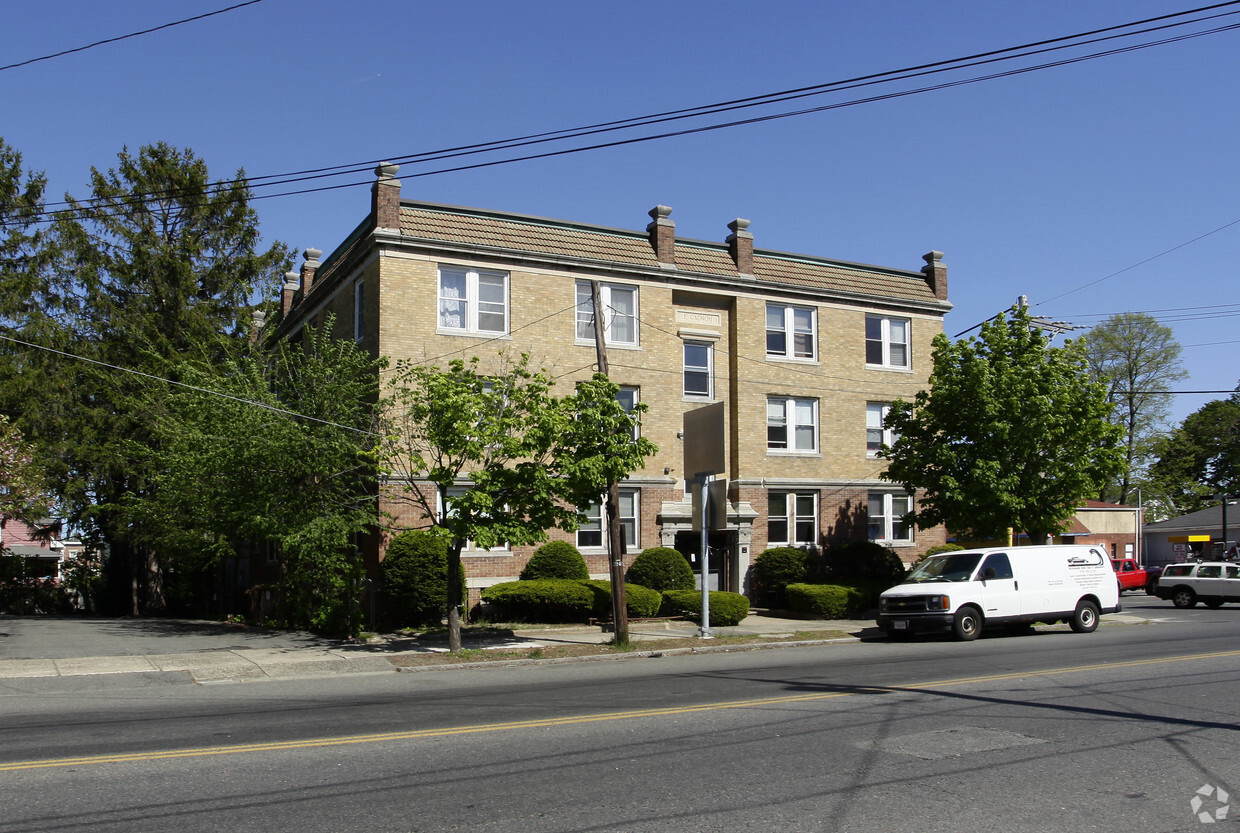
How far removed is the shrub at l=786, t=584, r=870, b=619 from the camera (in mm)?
23953

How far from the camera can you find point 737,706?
421 inches

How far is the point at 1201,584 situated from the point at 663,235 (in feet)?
64.7

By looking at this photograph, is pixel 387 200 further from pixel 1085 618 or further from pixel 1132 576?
pixel 1132 576

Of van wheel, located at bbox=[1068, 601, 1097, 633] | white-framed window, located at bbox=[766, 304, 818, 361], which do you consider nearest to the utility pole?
van wheel, located at bbox=[1068, 601, 1097, 633]

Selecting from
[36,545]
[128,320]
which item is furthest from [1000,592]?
[36,545]

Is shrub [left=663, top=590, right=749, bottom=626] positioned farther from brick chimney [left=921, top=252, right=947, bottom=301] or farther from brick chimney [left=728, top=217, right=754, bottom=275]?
brick chimney [left=921, top=252, right=947, bottom=301]

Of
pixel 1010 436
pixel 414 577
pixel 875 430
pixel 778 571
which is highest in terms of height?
pixel 875 430

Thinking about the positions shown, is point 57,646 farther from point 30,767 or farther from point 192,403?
point 30,767

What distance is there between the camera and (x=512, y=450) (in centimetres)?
1638

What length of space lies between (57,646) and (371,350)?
918cm

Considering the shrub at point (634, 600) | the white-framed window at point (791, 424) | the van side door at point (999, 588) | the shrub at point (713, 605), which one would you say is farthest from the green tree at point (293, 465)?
the van side door at point (999, 588)

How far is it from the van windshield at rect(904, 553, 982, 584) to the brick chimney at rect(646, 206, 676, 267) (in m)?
10.8

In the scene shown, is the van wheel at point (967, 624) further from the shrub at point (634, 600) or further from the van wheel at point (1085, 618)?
the shrub at point (634, 600)

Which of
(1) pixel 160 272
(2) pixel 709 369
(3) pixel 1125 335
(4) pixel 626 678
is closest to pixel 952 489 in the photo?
(2) pixel 709 369
